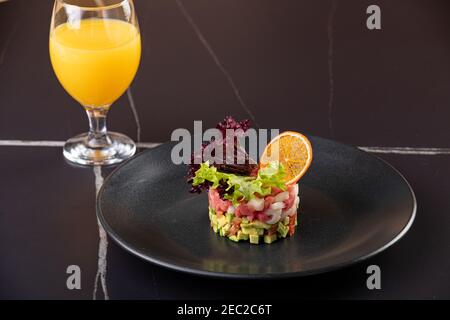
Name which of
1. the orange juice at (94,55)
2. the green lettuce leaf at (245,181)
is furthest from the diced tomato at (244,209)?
the orange juice at (94,55)

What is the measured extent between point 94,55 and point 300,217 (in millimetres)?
592

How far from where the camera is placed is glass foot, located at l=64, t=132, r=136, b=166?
195 centimetres

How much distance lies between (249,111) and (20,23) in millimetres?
772

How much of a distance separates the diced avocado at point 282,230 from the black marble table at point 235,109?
5.7 inches

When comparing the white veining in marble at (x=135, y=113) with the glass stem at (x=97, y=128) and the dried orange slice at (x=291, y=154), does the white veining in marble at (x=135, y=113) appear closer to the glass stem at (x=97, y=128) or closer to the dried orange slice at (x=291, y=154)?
the glass stem at (x=97, y=128)

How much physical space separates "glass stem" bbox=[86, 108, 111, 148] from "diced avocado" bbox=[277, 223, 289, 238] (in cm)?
54

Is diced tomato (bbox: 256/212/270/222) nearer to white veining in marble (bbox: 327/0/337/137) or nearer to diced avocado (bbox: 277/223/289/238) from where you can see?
diced avocado (bbox: 277/223/289/238)

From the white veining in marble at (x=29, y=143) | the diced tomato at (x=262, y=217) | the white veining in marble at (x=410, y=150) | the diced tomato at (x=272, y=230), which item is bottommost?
the diced tomato at (x=272, y=230)

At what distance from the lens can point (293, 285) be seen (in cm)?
151

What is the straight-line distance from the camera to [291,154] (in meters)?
1.73

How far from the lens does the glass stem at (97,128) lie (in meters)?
2.02
